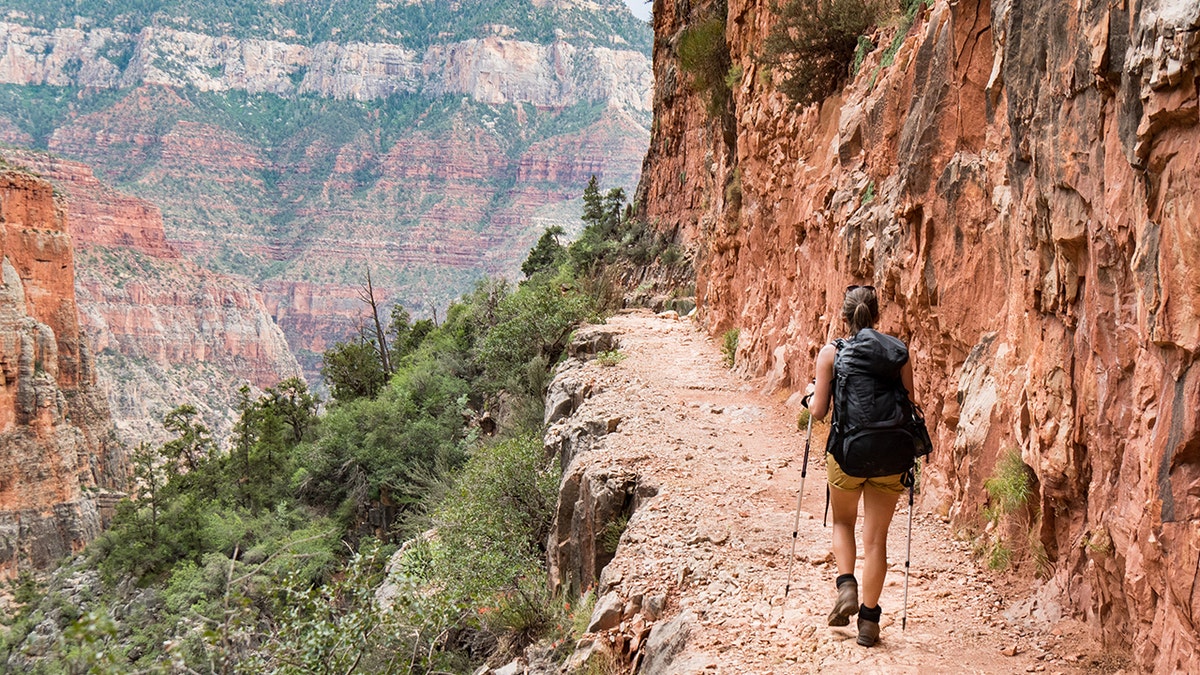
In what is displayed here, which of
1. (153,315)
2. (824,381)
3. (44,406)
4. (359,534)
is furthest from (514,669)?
(153,315)

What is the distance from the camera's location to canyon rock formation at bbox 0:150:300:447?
74500mm

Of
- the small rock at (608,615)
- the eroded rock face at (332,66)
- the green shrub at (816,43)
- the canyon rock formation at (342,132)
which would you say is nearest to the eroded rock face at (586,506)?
the small rock at (608,615)

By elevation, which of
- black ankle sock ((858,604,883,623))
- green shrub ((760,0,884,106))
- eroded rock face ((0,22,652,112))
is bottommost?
black ankle sock ((858,604,883,623))

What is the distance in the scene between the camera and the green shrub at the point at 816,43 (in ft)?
29.6

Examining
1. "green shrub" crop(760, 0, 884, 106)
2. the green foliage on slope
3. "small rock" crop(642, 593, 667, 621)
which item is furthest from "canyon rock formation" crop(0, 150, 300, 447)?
"small rock" crop(642, 593, 667, 621)

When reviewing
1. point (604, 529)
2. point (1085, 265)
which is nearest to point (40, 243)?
point (604, 529)

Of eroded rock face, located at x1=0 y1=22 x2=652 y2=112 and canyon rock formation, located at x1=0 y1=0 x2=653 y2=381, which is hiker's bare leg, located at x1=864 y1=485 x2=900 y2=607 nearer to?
canyon rock formation, located at x1=0 y1=0 x2=653 y2=381

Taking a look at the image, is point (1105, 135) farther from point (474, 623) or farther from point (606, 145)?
point (606, 145)

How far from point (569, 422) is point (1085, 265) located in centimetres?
710

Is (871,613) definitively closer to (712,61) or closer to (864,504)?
(864,504)

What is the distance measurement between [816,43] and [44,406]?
40.4m

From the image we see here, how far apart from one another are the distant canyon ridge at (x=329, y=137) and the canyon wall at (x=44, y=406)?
5746 centimetres

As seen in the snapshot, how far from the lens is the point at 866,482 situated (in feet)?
12.5

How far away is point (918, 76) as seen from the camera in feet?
20.7
